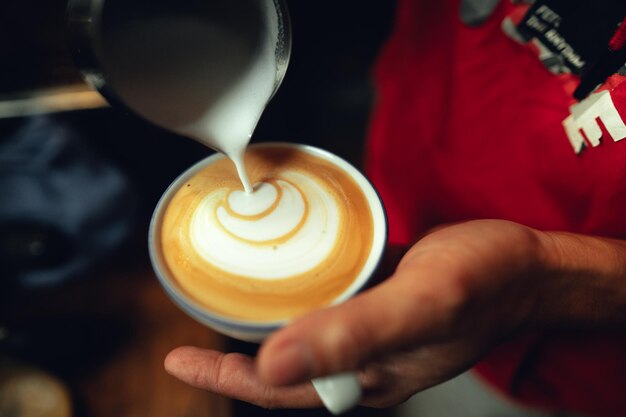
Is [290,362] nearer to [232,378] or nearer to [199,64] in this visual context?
[232,378]

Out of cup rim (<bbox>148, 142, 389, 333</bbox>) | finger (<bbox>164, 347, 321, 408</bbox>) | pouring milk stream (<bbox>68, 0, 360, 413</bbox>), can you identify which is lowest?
finger (<bbox>164, 347, 321, 408</bbox>)

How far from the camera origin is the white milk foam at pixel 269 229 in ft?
2.43

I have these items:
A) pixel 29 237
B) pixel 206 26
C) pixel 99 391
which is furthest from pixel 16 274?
pixel 206 26

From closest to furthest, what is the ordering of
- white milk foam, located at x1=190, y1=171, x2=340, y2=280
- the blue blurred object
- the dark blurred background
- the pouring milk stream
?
the pouring milk stream, white milk foam, located at x1=190, y1=171, x2=340, y2=280, the dark blurred background, the blue blurred object

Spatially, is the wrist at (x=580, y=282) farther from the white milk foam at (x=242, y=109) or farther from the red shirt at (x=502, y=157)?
the white milk foam at (x=242, y=109)

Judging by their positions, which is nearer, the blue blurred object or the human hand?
the human hand

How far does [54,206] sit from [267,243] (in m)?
0.70

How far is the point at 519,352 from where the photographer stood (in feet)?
2.96

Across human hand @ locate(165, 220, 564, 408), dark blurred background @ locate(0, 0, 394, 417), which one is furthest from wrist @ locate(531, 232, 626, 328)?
dark blurred background @ locate(0, 0, 394, 417)

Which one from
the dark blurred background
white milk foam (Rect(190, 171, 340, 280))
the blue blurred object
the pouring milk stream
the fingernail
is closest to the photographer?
the fingernail

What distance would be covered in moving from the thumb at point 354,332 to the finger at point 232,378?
0.96 feet

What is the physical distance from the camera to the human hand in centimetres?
53

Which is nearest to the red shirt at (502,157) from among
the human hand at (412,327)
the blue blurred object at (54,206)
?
the human hand at (412,327)

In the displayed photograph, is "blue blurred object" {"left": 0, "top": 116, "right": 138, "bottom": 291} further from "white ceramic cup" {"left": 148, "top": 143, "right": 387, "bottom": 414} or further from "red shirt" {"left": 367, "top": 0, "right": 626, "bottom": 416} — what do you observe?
"red shirt" {"left": 367, "top": 0, "right": 626, "bottom": 416}
